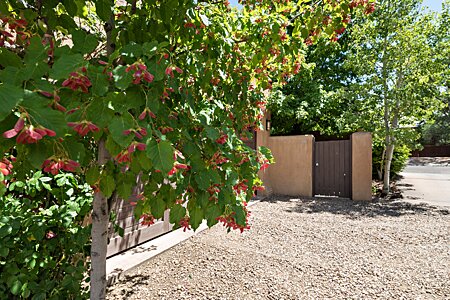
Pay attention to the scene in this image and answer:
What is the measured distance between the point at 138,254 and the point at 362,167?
19.4ft

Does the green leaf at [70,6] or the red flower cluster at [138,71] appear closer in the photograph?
the red flower cluster at [138,71]

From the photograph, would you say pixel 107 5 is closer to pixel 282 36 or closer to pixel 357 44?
pixel 282 36

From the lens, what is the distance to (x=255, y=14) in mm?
1953

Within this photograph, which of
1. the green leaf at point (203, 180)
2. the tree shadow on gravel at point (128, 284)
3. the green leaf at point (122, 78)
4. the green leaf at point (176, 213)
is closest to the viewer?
the green leaf at point (122, 78)

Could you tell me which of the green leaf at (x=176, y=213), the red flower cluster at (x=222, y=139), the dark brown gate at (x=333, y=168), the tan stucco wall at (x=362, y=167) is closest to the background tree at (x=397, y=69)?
the tan stucco wall at (x=362, y=167)

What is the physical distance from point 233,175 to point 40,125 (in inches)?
30.8

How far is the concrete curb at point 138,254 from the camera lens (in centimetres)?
279

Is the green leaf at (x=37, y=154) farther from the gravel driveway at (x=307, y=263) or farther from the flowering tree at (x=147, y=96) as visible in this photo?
the gravel driveway at (x=307, y=263)

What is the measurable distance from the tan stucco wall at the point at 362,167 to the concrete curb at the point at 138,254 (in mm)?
4858

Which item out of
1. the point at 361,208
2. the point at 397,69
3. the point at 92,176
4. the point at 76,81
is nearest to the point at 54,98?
the point at 76,81

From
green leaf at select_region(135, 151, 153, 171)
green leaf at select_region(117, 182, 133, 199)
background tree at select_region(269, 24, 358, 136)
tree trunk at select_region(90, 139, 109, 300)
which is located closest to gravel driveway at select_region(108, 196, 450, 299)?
tree trunk at select_region(90, 139, 109, 300)

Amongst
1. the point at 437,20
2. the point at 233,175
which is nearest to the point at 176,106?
the point at 233,175

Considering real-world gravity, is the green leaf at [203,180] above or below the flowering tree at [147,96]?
below

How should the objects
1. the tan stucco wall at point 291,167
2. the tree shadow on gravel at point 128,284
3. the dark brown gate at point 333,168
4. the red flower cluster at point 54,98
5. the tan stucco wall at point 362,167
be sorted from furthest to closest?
the tan stucco wall at point 291,167
the dark brown gate at point 333,168
the tan stucco wall at point 362,167
the tree shadow on gravel at point 128,284
the red flower cluster at point 54,98
